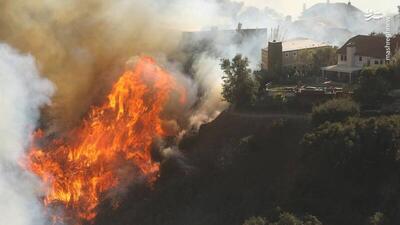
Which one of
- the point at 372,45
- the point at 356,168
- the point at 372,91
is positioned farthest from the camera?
the point at 372,45

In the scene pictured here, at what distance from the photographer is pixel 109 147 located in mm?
39906

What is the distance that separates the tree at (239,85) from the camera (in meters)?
40.1

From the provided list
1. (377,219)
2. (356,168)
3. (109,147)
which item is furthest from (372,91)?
(109,147)

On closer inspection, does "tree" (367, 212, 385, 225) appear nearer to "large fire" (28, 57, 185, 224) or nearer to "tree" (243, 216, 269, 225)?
"tree" (243, 216, 269, 225)

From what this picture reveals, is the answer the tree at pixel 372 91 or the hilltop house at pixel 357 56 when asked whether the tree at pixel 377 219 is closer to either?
the tree at pixel 372 91

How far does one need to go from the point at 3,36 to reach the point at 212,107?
17618 millimetres

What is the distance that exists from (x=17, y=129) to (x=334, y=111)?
68.7 ft

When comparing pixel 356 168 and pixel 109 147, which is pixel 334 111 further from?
pixel 109 147

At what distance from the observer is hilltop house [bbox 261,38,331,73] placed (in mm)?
50656

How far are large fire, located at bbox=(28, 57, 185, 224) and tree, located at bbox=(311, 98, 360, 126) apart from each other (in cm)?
1112

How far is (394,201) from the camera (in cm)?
2919

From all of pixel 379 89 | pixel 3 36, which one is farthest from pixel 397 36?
pixel 3 36

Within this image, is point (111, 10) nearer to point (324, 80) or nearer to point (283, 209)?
point (324, 80)

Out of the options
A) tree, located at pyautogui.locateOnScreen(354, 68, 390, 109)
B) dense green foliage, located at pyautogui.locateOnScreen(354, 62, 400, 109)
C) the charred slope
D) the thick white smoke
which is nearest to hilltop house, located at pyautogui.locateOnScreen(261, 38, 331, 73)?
dense green foliage, located at pyautogui.locateOnScreen(354, 62, 400, 109)
